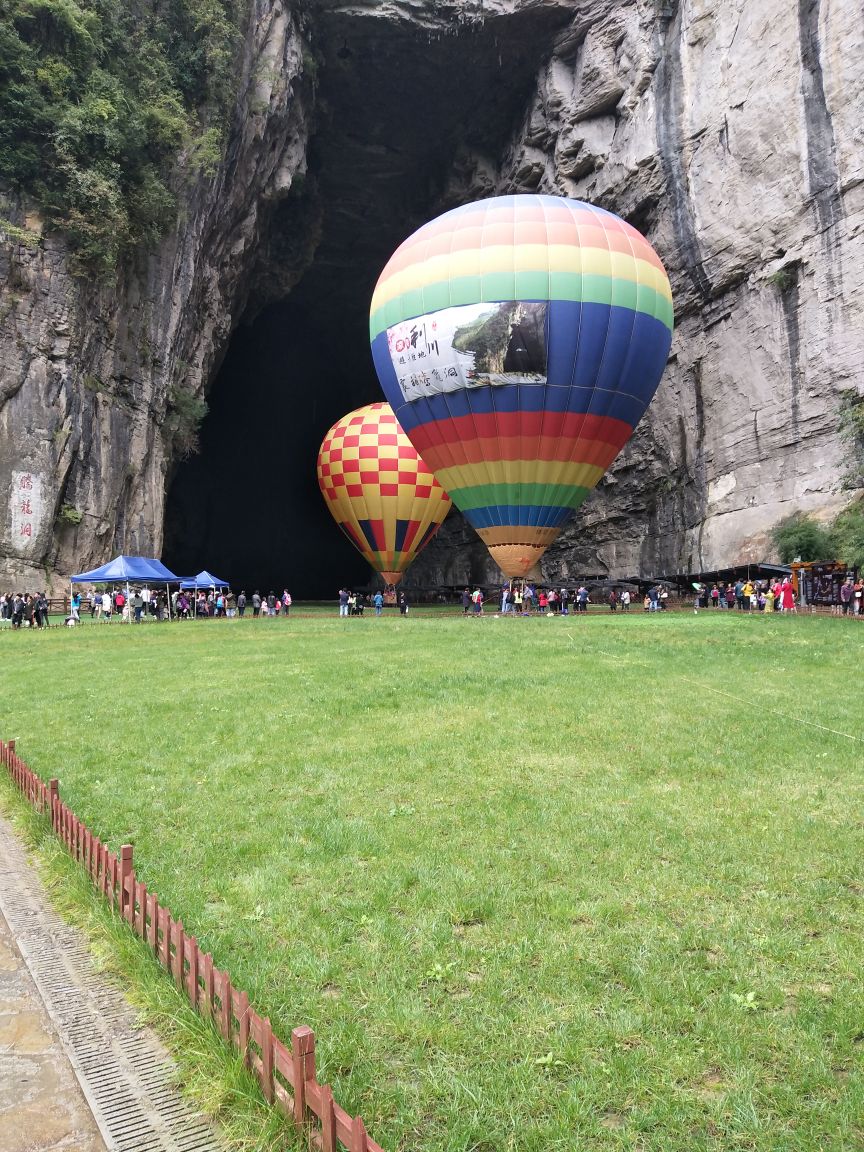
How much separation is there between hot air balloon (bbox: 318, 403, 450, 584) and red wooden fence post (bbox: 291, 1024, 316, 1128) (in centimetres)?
4259

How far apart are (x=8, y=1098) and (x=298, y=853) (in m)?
2.76

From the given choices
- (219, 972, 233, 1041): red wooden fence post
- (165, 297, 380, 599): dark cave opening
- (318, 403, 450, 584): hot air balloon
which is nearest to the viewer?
(219, 972, 233, 1041): red wooden fence post

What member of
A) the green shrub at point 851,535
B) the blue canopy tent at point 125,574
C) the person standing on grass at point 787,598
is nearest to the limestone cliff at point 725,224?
the green shrub at point 851,535

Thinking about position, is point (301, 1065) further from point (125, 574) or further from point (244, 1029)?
point (125, 574)

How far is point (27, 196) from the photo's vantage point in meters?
32.9

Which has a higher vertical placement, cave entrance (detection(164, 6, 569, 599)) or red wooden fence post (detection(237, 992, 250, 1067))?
cave entrance (detection(164, 6, 569, 599))

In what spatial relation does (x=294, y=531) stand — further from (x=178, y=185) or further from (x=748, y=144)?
(x=748, y=144)

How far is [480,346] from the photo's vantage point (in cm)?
2617

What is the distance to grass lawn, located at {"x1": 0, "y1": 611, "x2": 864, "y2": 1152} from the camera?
3.41 m

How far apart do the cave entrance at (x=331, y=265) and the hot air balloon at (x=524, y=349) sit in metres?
23.2

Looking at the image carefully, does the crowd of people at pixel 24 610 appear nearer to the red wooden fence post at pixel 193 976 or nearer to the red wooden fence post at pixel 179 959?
the red wooden fence post at pixel 179 959

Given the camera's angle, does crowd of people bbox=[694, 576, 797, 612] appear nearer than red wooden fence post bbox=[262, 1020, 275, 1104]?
No

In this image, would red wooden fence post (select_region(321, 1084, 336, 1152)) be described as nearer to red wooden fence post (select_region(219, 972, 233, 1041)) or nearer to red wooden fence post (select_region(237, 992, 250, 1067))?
red wooden fence post (select_region(237, 992, 250, 1067))

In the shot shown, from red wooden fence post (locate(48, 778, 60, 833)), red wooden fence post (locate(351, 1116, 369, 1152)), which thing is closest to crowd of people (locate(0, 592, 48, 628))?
red wooden fence post (locate(48, 778, 60, 833))
